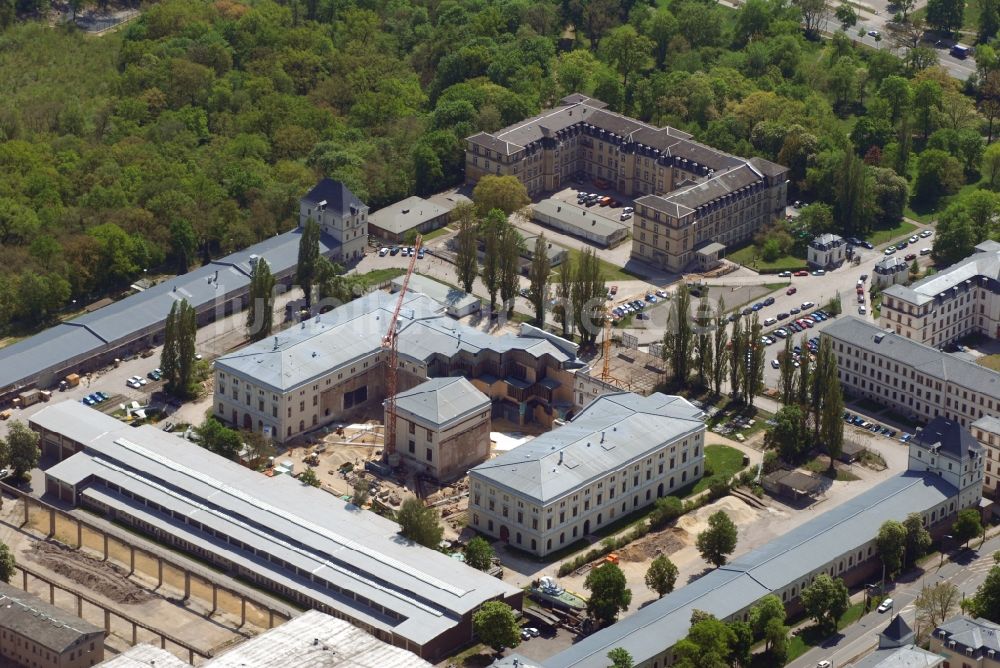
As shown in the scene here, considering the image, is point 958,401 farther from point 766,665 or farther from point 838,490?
point 766,665

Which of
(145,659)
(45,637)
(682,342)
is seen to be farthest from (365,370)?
(145,659)

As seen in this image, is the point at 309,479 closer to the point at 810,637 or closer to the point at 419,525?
the point at 419,525

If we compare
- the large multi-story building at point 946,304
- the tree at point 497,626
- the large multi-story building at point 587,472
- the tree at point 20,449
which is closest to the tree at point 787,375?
the large multi-story building at point 587,472

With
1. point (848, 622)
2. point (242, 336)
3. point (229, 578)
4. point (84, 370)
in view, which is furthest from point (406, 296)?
point (848, 622)

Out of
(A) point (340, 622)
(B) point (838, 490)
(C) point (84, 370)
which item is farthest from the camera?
(C) point (84, 370)

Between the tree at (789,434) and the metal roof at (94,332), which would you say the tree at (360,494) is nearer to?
the metal roof at (94,332)

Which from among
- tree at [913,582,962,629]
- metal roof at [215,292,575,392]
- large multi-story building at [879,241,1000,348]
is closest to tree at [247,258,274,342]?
metal roof at [215,292,575,392]
